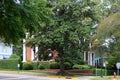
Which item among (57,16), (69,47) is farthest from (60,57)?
(57,16)

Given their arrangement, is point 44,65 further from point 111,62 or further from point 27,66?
point 111,62

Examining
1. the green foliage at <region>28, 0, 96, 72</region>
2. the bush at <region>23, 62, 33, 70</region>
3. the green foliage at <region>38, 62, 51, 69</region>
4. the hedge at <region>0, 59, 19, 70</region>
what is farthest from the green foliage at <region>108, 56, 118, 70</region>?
the hedge at <region>0, 59, 19, 70</region>

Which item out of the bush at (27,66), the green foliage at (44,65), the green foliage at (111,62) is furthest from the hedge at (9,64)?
the green foliage at (111,62)

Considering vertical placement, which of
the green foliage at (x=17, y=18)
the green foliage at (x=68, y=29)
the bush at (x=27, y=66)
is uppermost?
the green foliage at (x=68, y=29)

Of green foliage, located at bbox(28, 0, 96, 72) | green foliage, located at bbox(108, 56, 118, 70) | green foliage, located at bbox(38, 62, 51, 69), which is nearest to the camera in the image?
green foliage, located at bbox(28, 0, 96, 72)

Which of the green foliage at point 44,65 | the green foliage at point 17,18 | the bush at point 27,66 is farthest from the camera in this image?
the green foliage at point 44,65

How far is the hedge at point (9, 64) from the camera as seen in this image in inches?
2346

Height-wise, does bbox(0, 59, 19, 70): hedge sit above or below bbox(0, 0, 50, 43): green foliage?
below

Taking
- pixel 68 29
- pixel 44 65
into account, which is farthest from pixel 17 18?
pixel 44 65

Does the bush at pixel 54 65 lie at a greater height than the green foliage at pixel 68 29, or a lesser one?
lesser

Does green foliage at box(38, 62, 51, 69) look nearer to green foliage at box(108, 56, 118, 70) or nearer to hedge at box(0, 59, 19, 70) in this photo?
hedge at box(0, 59, 19, 70)

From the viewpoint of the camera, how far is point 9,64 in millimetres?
61125

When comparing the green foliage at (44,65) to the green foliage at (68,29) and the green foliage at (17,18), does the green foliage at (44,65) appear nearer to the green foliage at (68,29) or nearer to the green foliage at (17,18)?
the green foliage at (68,29)

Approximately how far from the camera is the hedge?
5960 cm
